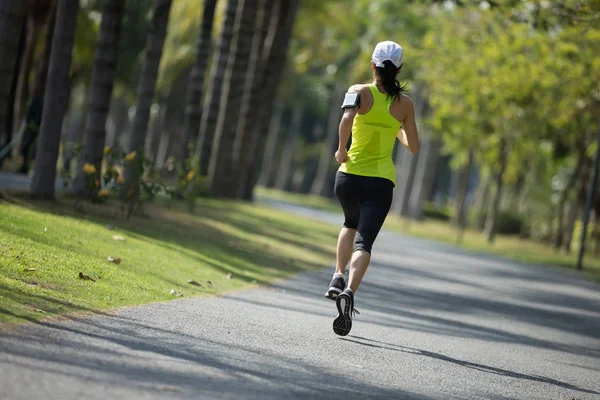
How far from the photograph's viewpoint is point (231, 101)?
96.5ft

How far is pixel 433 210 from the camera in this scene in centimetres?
7750

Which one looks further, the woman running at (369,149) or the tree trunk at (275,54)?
the tree trunk at (275,54)

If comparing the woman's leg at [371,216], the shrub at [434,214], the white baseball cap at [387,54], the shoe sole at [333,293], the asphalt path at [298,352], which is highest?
the white baseball cap at [387,54]

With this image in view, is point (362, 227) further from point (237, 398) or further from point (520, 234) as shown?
point (520, 234)

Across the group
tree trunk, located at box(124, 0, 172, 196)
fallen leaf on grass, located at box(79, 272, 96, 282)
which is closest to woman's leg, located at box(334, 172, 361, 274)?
fallen leaf on grass, located at box(79, 272, 96, 282)

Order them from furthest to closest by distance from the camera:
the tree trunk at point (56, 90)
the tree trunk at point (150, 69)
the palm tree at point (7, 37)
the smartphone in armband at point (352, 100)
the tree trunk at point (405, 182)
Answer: the tree trunk at point (405, 182)
the tree trunk at point (150, 69)
the tree trunk at point (56, 90)
the palm tree at point (7, 37)
the smartphone in armband at point (352, 100)

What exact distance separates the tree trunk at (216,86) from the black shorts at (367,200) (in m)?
18.9

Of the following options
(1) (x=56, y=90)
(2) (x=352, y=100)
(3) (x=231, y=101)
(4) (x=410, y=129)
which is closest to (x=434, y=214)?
(3) (x=231, y=101)

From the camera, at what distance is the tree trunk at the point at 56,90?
15844mm

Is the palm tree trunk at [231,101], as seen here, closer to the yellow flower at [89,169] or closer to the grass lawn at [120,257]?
the grass lawn at [120,257]

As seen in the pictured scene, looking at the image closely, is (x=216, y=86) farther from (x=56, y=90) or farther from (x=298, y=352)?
(x=298, y=352)

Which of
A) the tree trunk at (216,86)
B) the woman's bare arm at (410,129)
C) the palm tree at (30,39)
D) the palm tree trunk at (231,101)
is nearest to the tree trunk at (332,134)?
the palm tree at (30,39)

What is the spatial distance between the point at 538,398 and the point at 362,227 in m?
2.09

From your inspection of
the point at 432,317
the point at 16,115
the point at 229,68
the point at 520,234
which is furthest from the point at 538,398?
the point at 520,234
